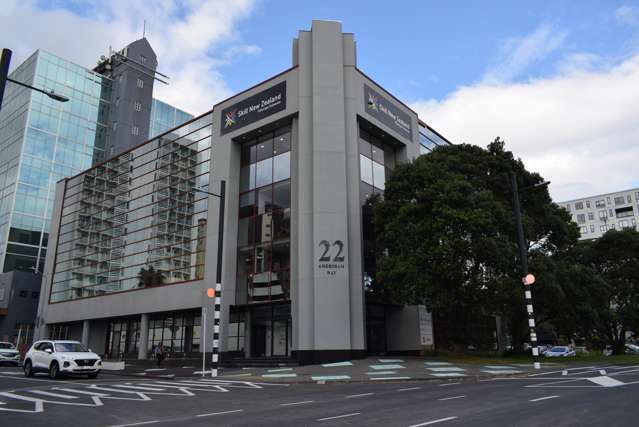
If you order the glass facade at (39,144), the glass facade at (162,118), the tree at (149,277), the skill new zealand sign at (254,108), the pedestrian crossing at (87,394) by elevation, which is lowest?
the pedestrian crossing at (87,394)

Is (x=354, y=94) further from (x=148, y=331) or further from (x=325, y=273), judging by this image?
(x=148, y=331)

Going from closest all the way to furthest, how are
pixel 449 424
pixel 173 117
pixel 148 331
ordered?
pixel 449 424, pixel 148 331, pixel 173 117

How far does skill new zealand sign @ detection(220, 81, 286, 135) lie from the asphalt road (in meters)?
21.9

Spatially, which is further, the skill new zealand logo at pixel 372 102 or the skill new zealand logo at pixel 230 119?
the skill new zealand logo at pixel 230 119

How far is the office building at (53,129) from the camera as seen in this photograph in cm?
6925

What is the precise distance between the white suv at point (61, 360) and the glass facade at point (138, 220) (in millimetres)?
14031

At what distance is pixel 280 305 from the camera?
32375 mm

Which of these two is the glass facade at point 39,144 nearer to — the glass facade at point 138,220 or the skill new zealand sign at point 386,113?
the glass facade at point 138,220

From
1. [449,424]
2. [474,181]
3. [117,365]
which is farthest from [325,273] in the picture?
[449,424]

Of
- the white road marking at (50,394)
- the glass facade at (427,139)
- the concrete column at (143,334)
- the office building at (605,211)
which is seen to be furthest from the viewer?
the office building at (605,211)

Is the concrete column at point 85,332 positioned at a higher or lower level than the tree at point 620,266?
lower

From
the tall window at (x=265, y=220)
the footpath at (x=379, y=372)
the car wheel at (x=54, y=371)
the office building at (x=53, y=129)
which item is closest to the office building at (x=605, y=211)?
the tall window at (x=265, y=220)

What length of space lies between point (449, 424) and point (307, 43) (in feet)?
94.3

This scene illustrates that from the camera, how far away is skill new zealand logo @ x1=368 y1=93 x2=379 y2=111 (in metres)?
34.6
